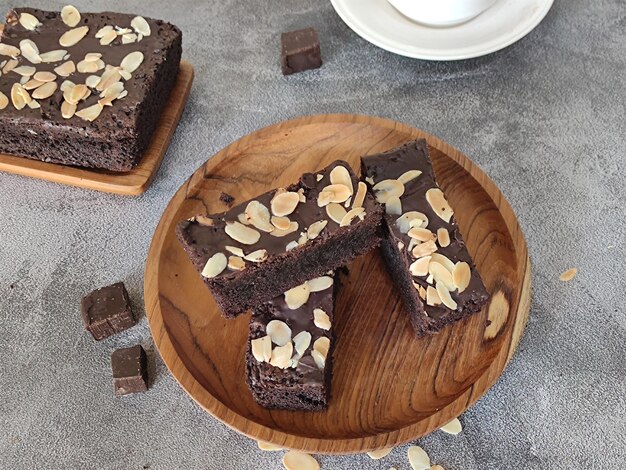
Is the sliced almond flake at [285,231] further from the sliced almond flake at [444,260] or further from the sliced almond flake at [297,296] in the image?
the sliced almond flake at [444,260]

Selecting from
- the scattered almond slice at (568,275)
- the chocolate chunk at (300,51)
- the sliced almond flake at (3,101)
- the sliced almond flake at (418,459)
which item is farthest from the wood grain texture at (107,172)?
the scattered almond slice at (568,275)

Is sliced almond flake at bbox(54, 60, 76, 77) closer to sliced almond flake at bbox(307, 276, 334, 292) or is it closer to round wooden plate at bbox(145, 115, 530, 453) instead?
round wooden plate at bbox(145, 115, 530, 453)

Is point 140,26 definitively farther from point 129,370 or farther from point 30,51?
point 129,370

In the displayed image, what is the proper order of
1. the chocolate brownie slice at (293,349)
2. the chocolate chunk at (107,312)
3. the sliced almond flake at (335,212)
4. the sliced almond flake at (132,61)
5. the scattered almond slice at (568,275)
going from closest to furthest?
the chocolate brownie slice at (293,349) → the sliced almond flake at (335,212) → the chocolate chunk at (107,312) → the scattered almond slice at (568,275) → the sliced almond flake at (132,61)

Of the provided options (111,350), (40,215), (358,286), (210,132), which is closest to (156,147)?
(210,132)

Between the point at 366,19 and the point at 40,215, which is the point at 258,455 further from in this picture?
the point at 366,19

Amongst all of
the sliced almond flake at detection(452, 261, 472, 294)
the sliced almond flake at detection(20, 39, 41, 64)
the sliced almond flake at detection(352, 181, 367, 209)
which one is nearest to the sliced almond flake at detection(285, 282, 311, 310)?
the sliced almond flake at detection(352, 181, 367, 209)
